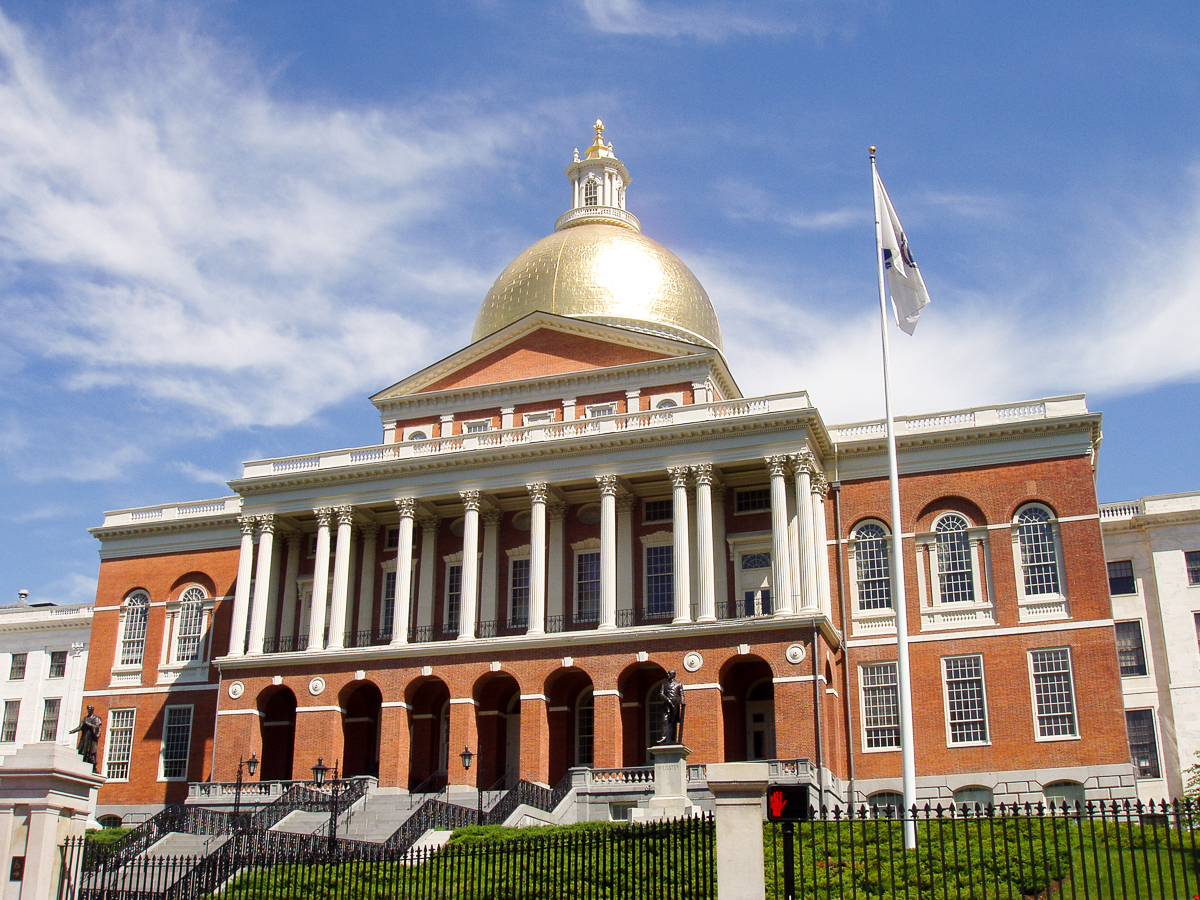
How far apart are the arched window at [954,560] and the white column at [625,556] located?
10800 mm

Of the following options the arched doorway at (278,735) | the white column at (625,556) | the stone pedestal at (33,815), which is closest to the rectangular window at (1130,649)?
the white column at (625,556)

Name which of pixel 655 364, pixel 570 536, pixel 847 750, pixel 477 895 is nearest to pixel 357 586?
pixel 570 536

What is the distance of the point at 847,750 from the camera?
140 feet

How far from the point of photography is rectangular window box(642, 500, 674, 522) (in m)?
46.3

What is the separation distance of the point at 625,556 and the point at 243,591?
14.8 meters

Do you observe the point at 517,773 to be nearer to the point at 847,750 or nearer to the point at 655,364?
the point at 847,750

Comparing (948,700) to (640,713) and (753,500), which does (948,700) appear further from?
(640,713)

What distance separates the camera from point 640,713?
44.2 meters

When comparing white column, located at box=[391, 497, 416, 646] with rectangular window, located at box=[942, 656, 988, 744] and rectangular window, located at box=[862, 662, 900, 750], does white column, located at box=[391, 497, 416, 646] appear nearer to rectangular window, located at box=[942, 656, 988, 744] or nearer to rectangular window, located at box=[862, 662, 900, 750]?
rectangular window, located at box=[862, 662, 900, 750]

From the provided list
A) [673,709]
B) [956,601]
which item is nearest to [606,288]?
[956,601]

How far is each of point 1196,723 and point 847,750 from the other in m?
16.6

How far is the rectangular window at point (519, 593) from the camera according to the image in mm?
46375

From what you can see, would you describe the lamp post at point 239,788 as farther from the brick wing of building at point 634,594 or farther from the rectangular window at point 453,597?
the rectangular window at point 453,597

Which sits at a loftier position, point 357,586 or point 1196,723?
point 357,586
